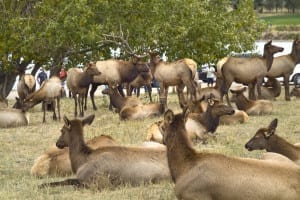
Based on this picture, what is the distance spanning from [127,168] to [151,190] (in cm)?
53

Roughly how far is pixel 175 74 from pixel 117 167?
41.9 ft

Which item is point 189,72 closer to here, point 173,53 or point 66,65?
point 173,53

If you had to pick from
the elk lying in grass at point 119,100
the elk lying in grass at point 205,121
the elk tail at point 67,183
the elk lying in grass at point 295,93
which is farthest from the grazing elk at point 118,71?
the elk tail at point 67,183

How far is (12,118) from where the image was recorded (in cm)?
2134

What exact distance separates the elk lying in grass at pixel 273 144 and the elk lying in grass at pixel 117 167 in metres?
1.97

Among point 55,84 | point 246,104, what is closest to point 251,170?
point 246,104

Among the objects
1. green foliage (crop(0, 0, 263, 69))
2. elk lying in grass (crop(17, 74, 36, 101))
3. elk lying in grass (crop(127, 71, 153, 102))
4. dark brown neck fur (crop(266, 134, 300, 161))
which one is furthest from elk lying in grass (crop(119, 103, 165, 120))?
dark brown neck fur (crop(266, 134, 300, 161))

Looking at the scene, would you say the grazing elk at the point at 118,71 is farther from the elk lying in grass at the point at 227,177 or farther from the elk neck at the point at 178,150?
the elk lying in grass at the point at 227,177

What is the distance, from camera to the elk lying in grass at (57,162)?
12.4 meters

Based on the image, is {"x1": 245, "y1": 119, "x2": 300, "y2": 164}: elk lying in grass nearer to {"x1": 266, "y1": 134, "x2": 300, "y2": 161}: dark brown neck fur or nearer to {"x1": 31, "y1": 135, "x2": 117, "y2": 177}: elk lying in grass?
{"x1": 266, "y1": 134, "x2": 300, "y2": 161}: dark brown neck fur

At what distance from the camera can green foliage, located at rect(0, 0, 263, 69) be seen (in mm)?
27097

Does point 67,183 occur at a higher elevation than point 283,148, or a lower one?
lower

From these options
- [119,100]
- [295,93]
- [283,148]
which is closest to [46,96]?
[119,100]

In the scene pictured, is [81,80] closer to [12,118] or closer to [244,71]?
[12,118]
